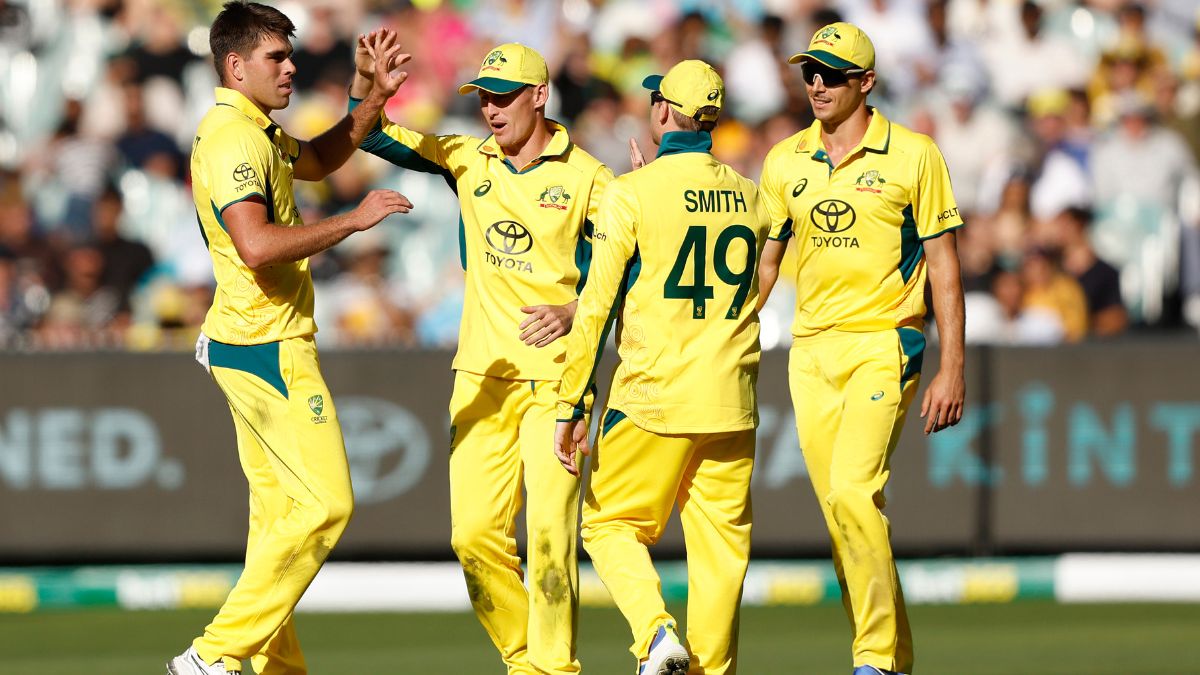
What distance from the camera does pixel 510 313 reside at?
24.0 feet

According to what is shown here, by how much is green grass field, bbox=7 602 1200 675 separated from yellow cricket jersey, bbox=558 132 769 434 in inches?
84.1

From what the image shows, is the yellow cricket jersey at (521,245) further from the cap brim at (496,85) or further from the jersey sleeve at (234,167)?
the jersey sleeve at (234,167)

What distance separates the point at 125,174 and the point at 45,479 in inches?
150

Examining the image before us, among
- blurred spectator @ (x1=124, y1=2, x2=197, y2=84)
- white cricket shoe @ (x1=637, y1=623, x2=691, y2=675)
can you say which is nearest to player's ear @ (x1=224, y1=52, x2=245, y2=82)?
white cricket shoe @ (x1=637, y1=623, x2=691, y2=675)

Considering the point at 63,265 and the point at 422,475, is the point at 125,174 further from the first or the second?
the point at 422,475

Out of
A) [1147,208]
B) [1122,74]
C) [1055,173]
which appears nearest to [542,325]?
[1147,208]

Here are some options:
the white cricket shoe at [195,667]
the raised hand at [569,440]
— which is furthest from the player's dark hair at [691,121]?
the white cricket shoe at [195,667]

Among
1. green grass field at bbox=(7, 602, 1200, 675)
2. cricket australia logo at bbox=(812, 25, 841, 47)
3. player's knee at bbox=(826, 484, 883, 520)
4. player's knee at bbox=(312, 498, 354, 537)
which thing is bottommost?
green grass field at bbox=(7, 602, 1200, 675)

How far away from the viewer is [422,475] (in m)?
11.3

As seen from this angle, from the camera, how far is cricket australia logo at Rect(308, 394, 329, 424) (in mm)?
6988

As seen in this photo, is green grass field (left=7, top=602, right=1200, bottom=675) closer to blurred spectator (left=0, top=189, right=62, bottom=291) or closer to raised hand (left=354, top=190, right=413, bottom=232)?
raised hand (left=354, top=190, right=413, bottom=232)

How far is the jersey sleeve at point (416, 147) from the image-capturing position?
754 cm

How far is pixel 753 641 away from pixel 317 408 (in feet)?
11.6

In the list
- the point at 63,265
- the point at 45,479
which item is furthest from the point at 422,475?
the point at 63,265
